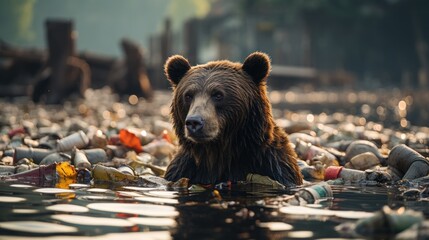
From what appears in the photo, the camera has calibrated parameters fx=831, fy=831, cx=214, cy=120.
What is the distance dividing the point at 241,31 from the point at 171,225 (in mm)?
57440

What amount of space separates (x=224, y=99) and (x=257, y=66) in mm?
496

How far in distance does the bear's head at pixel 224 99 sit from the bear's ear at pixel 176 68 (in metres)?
0.03

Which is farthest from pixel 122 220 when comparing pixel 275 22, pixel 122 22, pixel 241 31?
pixel 122 22

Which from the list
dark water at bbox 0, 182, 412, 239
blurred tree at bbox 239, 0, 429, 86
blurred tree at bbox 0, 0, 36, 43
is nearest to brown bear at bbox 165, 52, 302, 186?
dark water at bbox 0, 182, 412, 239

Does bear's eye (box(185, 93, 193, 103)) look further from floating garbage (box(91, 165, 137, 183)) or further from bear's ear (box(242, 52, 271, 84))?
floating garbage (box(91, 165, 137, 183))

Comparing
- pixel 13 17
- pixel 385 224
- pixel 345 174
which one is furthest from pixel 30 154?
pixel 13 17

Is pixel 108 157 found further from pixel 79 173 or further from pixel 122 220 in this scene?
pixel 122 220

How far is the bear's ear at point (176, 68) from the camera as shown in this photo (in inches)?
298

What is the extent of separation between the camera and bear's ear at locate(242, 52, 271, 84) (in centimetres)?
732

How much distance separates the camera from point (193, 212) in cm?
553

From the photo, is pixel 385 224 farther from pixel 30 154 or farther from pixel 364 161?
pixel 30 154

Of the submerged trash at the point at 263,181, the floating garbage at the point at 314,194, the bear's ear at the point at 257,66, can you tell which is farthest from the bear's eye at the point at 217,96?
the floating garbage at the point at 314,194

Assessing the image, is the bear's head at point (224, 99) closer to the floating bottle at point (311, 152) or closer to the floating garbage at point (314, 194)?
the floating garbage at point (314, 194)

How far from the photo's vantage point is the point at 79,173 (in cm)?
768
